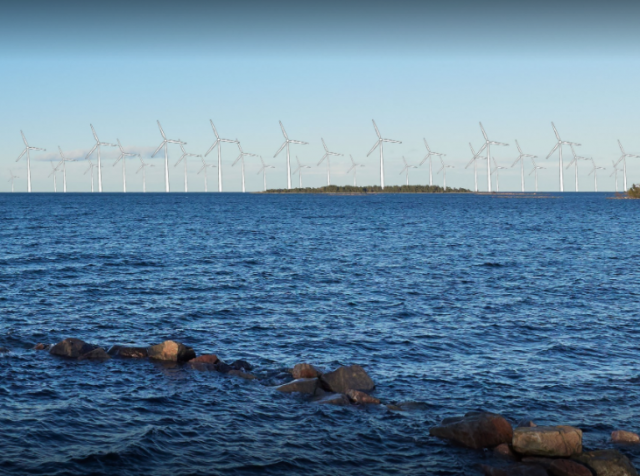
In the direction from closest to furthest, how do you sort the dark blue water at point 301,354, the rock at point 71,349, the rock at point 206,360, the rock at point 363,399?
the dark blue water at point 301,354 → the rock at point 363,399 → the rock at point 206,360 → the rock at point 71,349

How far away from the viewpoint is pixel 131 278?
50906mm

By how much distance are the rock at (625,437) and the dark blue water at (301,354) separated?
458 mm

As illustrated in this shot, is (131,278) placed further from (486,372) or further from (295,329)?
(486,372)

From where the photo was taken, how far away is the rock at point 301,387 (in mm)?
23422

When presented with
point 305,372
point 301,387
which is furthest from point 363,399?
point 305,372

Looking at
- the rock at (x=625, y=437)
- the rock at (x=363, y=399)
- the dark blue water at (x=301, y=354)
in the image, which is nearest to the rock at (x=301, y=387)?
the dark blue water at (x=301, y=354)

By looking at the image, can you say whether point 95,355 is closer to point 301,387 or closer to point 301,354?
point 301,354

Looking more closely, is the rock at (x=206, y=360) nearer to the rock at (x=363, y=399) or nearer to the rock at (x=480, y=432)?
the rock at (x=363, y=399)

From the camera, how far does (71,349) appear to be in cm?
2789

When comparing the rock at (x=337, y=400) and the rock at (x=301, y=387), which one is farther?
the rock at (x=301, y=387)

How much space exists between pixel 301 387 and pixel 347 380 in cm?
173

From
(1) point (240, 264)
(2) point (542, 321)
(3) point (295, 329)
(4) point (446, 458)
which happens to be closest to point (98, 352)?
(3) point (295, 329)

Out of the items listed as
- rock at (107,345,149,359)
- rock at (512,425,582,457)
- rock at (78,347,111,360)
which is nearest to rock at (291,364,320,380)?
rock at (107,345,149,359)

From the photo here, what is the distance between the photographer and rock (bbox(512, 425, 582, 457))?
1752cm
